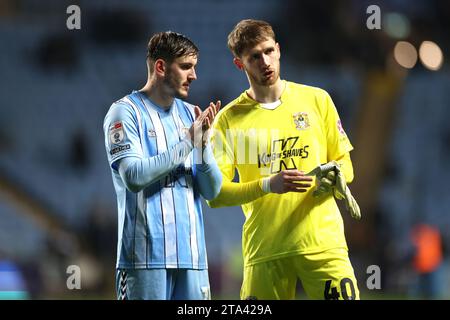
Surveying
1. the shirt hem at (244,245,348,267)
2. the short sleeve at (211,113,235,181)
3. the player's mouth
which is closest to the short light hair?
the player's mouth

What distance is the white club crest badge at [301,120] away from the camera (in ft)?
16.9

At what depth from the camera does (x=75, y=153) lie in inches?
643

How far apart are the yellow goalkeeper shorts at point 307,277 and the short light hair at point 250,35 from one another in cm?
127

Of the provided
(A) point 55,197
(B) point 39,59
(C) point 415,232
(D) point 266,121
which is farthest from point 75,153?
(D) point 266,121

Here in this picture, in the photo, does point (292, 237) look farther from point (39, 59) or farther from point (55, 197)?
point (39, 59)

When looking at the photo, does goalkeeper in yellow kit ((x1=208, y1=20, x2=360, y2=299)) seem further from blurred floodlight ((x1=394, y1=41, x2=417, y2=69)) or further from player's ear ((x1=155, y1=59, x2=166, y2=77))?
blurred floodlight ((x1=394, y1=41, x2=417, y2=69))

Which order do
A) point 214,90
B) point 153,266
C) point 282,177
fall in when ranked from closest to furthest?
point 153,266
point 282,177
point 214,90

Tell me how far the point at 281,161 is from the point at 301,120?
0.90 ft

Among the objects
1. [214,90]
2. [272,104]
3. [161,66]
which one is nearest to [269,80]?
[272,104]

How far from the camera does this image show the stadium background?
1620cm

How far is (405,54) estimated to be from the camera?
18.7m

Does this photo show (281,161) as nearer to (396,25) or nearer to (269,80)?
(269,80)

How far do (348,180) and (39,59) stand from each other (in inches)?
522

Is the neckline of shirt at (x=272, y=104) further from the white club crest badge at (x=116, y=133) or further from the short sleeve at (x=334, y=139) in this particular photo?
the white club crest badge at (x=116, y=133)
